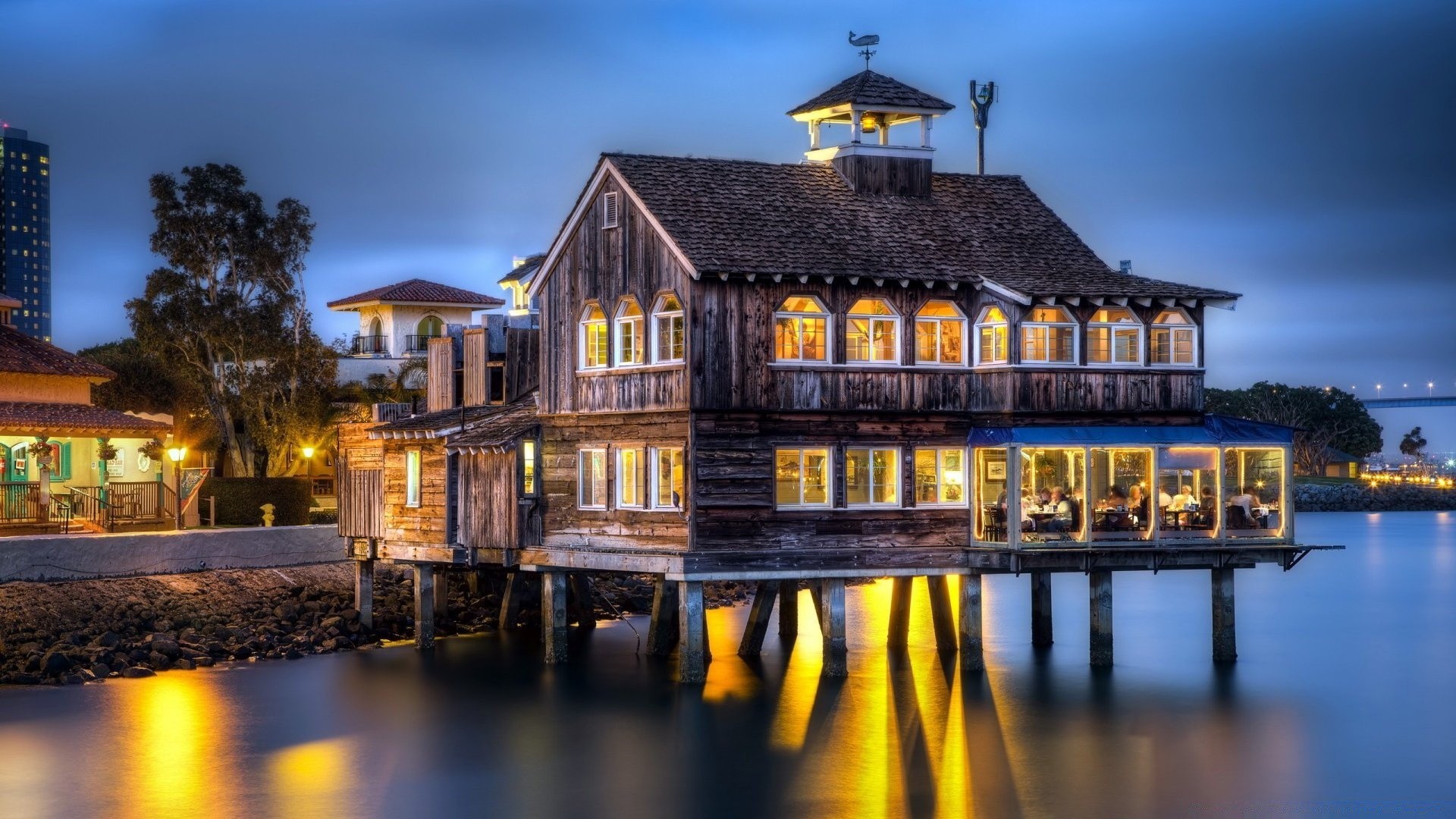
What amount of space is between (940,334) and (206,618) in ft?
68.5

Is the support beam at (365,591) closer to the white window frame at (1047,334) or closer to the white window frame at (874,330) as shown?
the white window frame at (874,330)

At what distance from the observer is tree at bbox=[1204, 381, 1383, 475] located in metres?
162

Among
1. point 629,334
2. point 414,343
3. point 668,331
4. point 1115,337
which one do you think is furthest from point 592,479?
point 414,343

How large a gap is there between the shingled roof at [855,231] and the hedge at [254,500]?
24372mm

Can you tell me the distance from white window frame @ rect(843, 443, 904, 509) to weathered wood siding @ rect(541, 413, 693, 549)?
137 inches

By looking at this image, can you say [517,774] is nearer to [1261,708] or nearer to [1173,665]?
[1261,708]

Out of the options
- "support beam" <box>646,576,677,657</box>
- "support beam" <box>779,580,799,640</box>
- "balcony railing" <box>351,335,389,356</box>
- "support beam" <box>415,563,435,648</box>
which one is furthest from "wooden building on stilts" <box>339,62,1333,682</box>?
"balcony railing" <box>351,335,389,356</box>

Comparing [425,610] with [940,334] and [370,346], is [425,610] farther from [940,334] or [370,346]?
[370,346]

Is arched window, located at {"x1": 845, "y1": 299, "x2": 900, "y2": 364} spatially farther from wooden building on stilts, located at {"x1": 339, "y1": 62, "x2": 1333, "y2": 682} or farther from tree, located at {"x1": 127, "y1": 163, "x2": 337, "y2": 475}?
tree, located at {"x1": 127, "y1": 163, "x2": 337, "y2": 475}

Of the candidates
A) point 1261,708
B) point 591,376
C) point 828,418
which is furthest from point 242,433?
point 1261,708

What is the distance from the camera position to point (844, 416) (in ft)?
127

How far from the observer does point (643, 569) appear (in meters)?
38.3

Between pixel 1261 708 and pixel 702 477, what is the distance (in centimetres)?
1338

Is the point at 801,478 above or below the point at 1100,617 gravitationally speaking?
above
